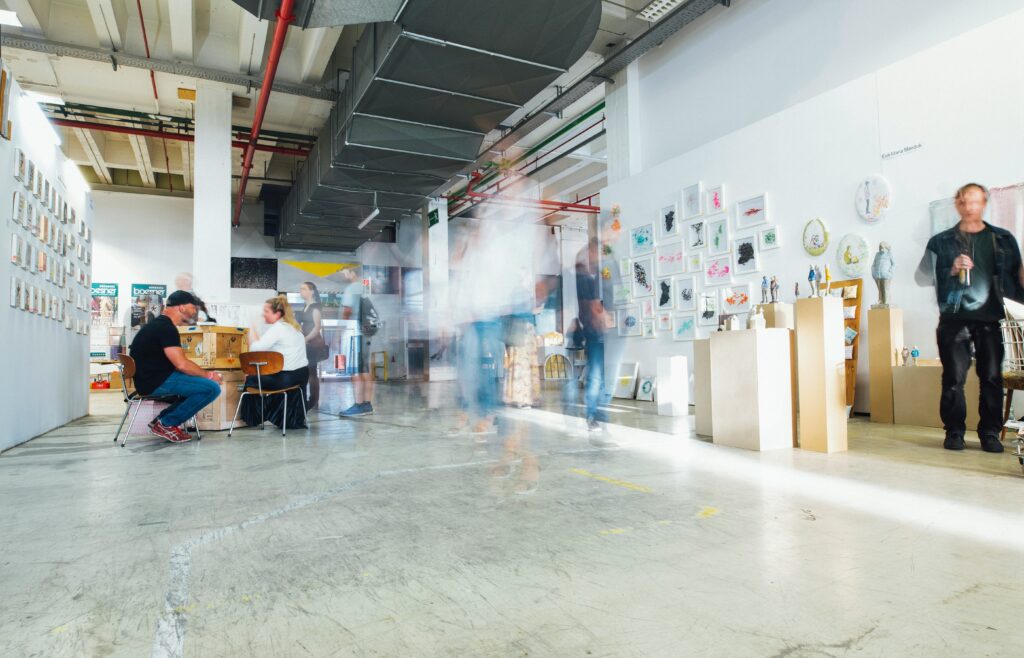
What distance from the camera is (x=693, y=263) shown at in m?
6.76

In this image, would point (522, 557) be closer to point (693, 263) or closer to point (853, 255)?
point (853, 255)

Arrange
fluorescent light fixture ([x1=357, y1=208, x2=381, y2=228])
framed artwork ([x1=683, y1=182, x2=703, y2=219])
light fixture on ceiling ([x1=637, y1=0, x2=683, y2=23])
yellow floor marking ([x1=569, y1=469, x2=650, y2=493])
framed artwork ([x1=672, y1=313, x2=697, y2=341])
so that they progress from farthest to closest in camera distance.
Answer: fluorescent light fixture ([x1=357, y1=208, x2=381, y2=228])
framed artwork ([x1=672, y1=313, x2=697, y2=341])
framed artwork ([x1=683, y1=182, x2=703, y2=219])
light fixture on ceiling ([x1=637, y1=0, x2=683, y2=23])
yellow floor marking ([x1=569, y1=469, x2=650, y2=493])

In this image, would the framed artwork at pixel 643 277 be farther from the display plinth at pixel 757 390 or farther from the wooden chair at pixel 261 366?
the wooden chair at pixel 261 366

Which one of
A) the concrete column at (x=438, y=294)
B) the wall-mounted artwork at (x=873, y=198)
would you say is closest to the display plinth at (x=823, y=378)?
the wall-mounted artwork at (x=873, y=198)

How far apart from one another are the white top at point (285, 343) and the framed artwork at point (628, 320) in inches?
176

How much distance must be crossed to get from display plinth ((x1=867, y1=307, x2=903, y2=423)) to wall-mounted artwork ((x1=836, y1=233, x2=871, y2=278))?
0.48 m

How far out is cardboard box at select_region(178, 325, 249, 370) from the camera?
531cm

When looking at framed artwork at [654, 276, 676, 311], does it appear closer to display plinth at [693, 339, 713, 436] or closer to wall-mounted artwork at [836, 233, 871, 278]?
wall-mounted artwork at [836, 233, 871, 278]

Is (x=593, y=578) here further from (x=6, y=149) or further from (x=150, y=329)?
(x=6, y=149)

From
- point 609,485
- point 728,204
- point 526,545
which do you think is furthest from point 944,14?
point 526,545

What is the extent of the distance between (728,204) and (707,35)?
7.33 feet

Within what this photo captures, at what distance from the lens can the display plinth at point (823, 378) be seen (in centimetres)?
350

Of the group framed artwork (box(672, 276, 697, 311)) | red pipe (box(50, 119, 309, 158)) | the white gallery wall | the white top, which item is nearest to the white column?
red pipe (box(50, 119, 309, 158))

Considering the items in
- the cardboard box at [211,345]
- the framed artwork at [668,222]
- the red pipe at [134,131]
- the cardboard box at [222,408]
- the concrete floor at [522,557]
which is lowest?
the concrete floor at [522,557]
